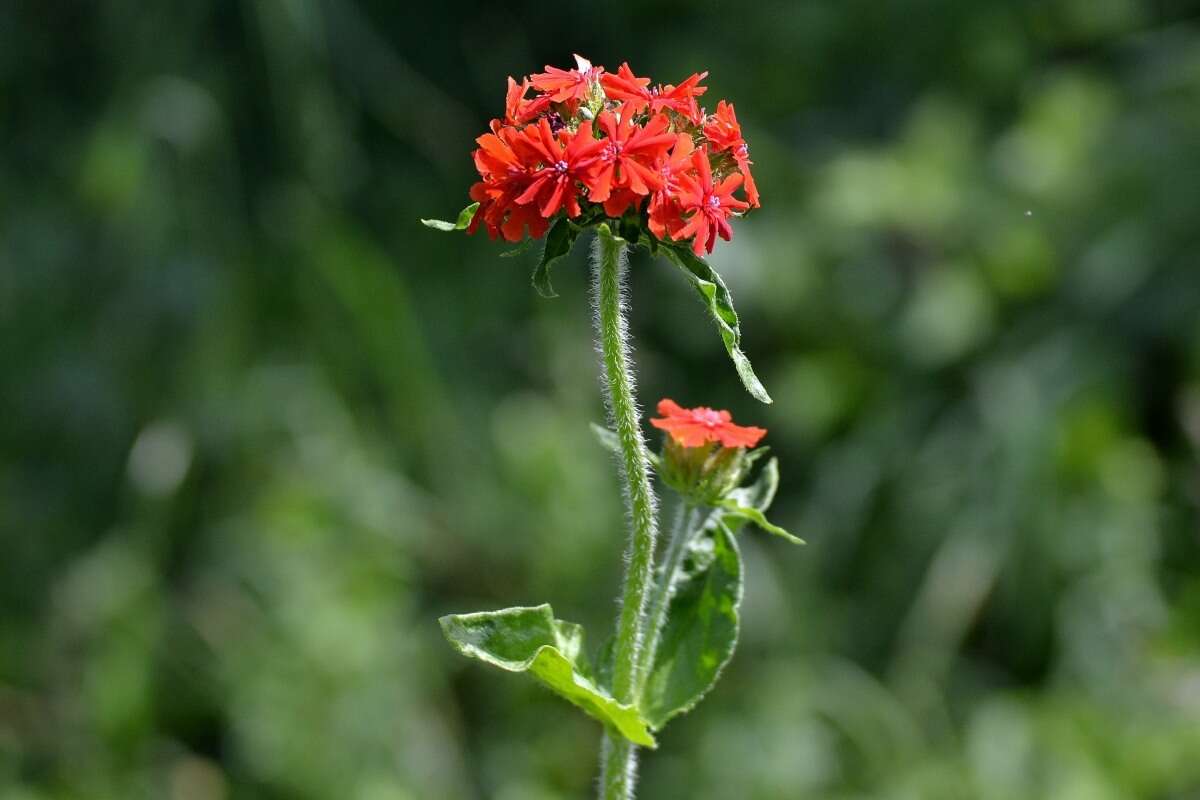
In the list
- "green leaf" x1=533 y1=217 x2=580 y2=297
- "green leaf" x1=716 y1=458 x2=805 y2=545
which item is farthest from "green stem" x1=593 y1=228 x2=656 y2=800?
"green leaf" x1=716 y1=458 x2=805 y2=545

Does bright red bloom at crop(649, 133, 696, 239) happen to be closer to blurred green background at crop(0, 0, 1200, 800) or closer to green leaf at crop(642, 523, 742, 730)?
green leaf at crop(642, 523, 742, 730)

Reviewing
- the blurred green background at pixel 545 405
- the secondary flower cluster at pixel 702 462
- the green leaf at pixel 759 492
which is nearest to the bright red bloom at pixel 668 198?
the secondary flower cluster at pixel 702 462

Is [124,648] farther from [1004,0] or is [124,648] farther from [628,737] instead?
[1004,0]

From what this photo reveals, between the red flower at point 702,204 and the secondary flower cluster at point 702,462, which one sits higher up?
the red flower at point 702,204

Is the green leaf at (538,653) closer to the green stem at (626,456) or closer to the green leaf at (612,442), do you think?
the green stem at (626,456)

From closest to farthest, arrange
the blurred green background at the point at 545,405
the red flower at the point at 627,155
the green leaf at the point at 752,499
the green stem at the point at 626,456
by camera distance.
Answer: the red flower at the point at 627,155, the green stem at the point at 626,456, the green leaf at the point at 752,499, the blurred green background at the point at 545,405

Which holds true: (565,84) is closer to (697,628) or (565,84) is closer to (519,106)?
(519,106)

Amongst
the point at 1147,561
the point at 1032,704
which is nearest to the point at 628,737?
the point at 1032,704
